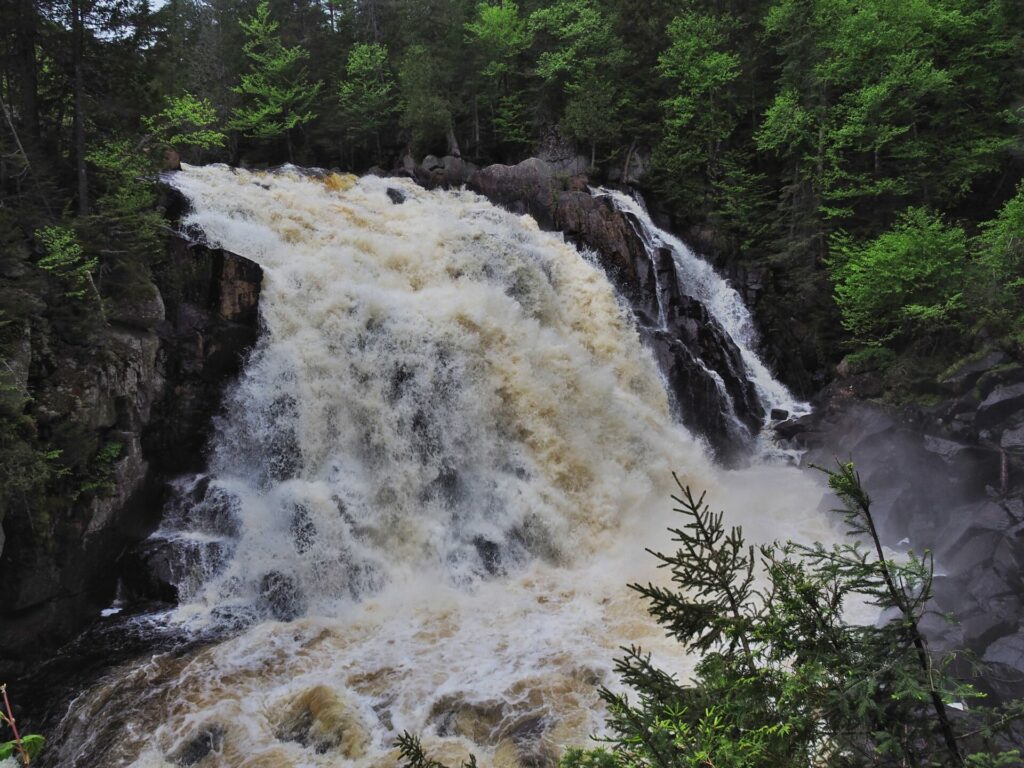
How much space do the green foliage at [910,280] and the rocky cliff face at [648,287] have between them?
138 inches

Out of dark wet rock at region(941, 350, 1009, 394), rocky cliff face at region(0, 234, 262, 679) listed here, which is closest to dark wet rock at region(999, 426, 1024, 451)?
dark wet rock at region(941, 350, 1009, 394)

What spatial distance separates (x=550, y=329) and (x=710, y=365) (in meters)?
5.35

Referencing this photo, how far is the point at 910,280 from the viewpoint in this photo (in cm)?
1318

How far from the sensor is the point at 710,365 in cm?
1675

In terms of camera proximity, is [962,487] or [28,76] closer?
[28,76]

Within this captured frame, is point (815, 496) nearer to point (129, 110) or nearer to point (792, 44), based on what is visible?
point (792, 44)

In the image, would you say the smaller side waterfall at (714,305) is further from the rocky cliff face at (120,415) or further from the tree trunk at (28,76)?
the tree trunk at (28,76)

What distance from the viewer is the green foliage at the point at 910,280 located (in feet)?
41.9

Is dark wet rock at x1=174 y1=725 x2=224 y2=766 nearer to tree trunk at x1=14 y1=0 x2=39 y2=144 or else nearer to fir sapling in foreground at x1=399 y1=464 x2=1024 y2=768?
fir sapling in foreground at x1=399 y1=464 x2=1024 y2=768

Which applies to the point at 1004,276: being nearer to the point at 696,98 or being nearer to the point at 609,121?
the point at 696,98

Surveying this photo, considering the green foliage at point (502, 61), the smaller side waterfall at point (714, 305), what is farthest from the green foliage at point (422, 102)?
the smaller side waterfall at point (714, 305)

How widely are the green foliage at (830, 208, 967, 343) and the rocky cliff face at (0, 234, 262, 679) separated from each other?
13.8 metres

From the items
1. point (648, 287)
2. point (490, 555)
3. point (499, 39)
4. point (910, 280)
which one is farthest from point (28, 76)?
point (499, 39)

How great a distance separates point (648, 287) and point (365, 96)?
15.7 metres
